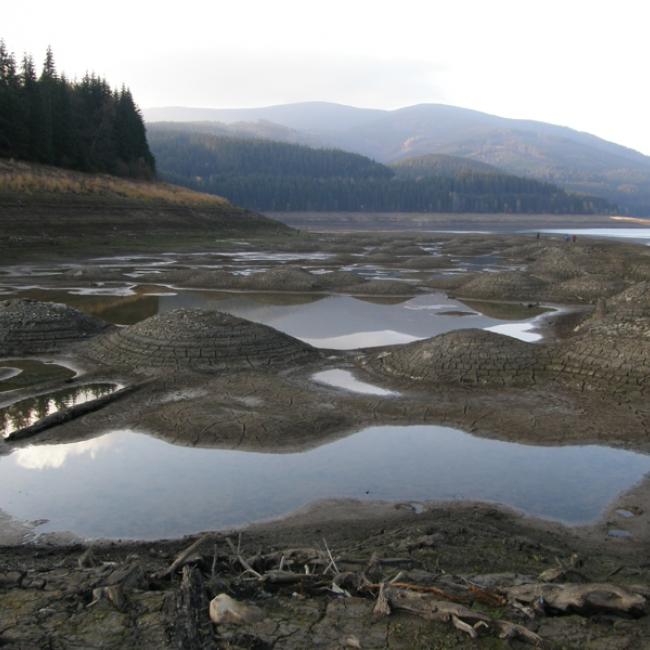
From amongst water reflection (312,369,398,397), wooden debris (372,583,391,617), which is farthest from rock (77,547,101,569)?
water reflection (312,369,398,397)

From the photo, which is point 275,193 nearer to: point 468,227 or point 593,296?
point 468,227

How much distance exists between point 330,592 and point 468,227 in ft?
443

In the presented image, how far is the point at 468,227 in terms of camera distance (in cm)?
13700

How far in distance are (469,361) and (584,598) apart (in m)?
11.2

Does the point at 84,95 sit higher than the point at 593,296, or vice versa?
the point at 84,95

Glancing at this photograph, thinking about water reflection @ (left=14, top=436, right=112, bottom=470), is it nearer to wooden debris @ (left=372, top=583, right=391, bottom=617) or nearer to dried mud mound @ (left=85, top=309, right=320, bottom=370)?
dried mud mound @ (left=85, top=309, right=320, bottom=370)

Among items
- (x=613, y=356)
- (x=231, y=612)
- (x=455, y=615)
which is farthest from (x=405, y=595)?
(x=613, y=356)

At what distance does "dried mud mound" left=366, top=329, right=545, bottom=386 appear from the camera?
55.7 ft

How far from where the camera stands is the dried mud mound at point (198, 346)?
18.0 metres

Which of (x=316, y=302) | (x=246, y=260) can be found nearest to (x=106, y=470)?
(x=316, y=302)

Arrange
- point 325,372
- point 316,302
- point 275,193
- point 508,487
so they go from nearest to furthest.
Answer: point 508,487 < point 325,372 < point 316,302 < point 275,193

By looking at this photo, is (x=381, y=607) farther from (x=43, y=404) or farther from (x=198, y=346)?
(x=198, y=346)

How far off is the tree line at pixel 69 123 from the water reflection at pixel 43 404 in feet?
178

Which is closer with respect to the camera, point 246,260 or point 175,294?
point 175,294
